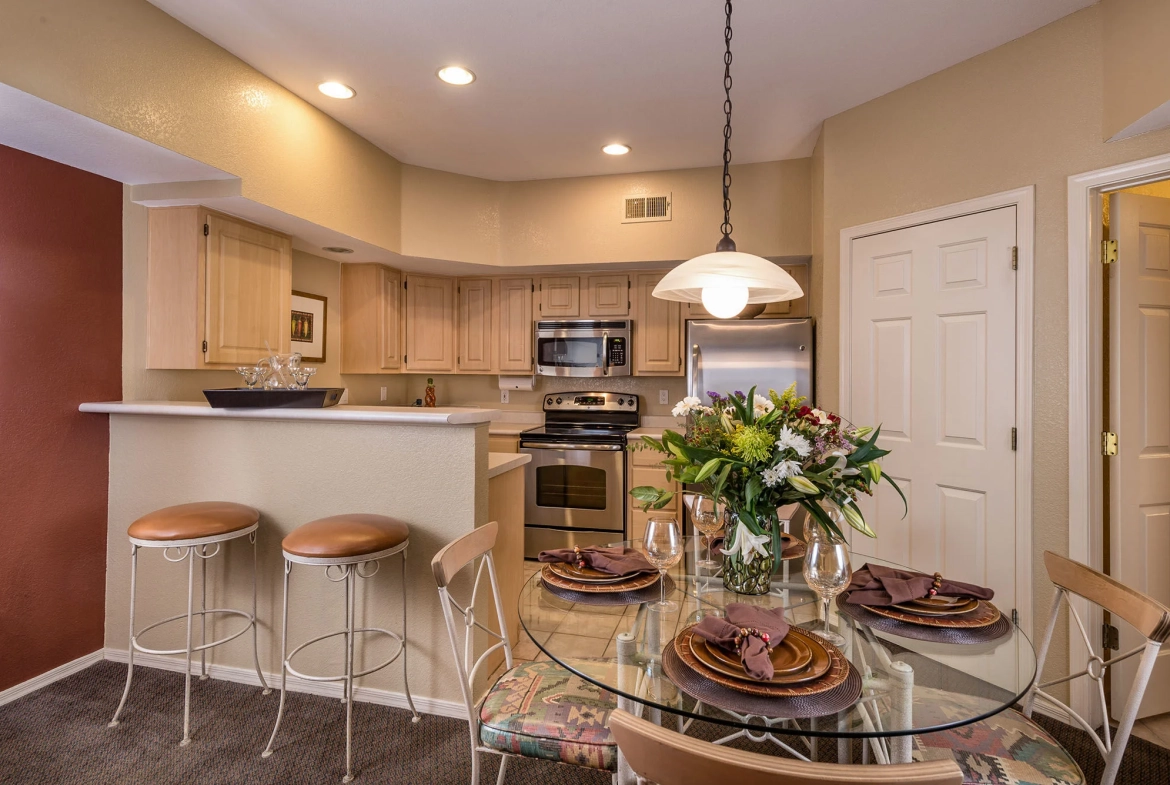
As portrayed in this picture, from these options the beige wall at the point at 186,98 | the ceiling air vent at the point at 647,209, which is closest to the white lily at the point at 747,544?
the beige wall at the point at 186,98

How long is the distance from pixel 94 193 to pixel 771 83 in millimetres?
3031

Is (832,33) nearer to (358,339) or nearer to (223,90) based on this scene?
(223,90)

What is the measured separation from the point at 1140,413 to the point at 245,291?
3897 millimetres

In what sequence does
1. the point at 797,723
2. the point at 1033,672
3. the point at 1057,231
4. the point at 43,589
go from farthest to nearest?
the point at 43,589 → the point at 1057,231 → the point at 1033,672 → the point at 797,723

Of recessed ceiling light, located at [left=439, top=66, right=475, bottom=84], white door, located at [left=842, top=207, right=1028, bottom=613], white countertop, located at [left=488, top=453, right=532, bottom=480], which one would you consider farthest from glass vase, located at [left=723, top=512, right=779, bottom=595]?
recessed ceiling light, located at [left=439, top=66, right=475, bottom=84]

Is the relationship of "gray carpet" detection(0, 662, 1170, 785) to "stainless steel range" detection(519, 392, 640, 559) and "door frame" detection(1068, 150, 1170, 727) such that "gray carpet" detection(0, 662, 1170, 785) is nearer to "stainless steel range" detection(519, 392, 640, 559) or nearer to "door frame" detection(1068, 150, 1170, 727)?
"door frame" detection(1068, 150, 1170, 727)

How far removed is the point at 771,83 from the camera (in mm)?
2736

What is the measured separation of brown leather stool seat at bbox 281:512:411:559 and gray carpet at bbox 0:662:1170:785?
27.0 inches

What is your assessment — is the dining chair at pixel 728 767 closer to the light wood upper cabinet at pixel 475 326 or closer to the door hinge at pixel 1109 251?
the door hinge at pixel 1109 251

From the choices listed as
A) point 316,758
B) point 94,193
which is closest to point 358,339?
point 94,193

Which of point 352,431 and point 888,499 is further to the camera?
point 888,499

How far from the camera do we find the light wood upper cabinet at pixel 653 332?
4.20 meters

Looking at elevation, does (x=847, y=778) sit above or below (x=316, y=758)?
above

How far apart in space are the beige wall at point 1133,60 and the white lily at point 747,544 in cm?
194
